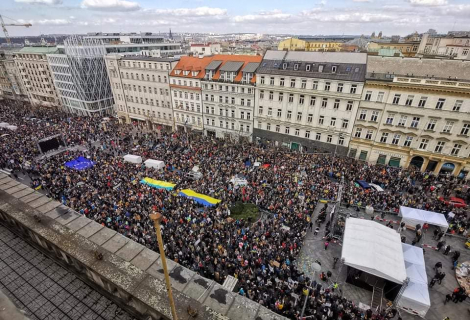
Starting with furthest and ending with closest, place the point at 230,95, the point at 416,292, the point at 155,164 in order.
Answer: the point at 230,95 → the point at 155,164 → the point at 416,292

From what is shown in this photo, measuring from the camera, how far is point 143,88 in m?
55.7

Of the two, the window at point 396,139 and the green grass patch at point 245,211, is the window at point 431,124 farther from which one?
the green grass patch at point 245,211

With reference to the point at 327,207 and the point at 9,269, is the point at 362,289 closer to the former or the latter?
the point at 327,207

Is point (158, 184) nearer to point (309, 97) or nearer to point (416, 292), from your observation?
point (309, 97)

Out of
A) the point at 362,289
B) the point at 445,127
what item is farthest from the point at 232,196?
the point at 445,127

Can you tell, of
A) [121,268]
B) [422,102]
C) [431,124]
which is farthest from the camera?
[431,124]

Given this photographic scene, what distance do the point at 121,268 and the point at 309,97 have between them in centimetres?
3787

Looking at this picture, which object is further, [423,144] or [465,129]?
[423,144]

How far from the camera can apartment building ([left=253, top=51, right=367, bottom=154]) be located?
3662cm

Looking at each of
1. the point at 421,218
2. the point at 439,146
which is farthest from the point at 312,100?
the point at 421,218

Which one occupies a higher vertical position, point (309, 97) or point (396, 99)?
point (396, 99)

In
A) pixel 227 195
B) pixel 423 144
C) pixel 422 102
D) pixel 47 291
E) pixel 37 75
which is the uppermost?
pixel 422 102

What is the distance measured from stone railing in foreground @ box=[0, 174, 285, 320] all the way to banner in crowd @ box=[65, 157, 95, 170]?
88.9 ft

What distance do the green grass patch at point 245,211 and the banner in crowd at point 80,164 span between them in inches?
963
